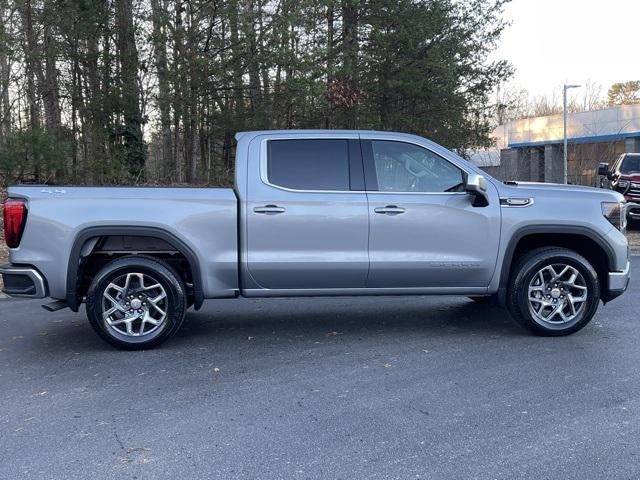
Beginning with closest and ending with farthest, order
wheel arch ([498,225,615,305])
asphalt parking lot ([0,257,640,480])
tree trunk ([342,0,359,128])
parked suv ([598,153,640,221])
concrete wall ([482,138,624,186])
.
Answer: asphalt parking lot ([0,257,640,480]) → wheel arch ([498,225,615,305]) → parked suv ([598,153,640,221]) → tree trunk ([342,0,359,128]) → concrete wall ([482,138,624,186])


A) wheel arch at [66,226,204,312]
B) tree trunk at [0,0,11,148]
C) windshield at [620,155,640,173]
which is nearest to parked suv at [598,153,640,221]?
windshield at [620,155,640,173]

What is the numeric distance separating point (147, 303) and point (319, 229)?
169cm

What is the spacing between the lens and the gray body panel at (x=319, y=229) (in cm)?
582

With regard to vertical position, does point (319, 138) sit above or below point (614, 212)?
above

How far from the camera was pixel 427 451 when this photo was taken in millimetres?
3809

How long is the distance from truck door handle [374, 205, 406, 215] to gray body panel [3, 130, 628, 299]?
42 mm

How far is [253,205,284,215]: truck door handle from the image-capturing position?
236 inches

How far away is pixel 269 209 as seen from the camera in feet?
19.7

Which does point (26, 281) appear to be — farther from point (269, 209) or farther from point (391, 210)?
point (391, 210)

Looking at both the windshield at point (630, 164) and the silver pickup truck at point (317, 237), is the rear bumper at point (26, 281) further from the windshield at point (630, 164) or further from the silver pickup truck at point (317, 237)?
the windshield at point (630, 164)

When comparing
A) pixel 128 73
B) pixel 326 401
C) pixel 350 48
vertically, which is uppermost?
pixel 350 48

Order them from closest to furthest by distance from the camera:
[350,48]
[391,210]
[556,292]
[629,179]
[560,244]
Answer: [391,210], [556,292], [560,244], [629,179], [350,48]

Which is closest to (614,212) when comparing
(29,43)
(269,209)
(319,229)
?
(319,229)

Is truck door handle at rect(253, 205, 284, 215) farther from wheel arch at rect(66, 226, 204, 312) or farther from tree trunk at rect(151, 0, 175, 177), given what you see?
tree trunk at rect(151, 0, 175, 177)
